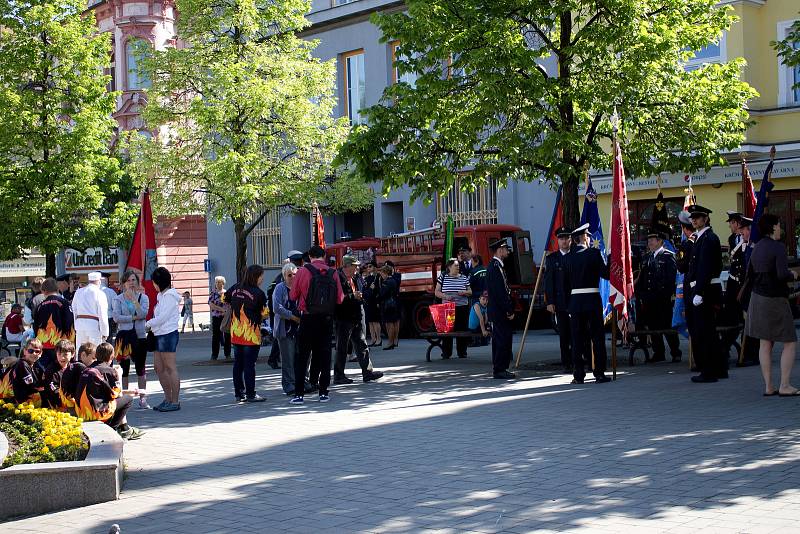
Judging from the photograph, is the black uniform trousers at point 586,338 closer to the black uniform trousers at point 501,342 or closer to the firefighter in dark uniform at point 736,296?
the black uniform trousers at point 501,342

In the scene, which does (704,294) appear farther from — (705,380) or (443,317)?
(443,317)

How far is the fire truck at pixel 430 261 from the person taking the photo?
83.6ft

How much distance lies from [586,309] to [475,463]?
17.5 ft

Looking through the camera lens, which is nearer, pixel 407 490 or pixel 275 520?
pixel 275 520

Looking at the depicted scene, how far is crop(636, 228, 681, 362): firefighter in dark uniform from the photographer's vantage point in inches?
626

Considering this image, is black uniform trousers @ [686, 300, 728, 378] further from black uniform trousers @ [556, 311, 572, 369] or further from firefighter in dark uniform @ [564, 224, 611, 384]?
black uniform trousers @ [556, 311, 572, 369]

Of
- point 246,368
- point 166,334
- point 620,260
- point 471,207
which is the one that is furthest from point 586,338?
point 471,207

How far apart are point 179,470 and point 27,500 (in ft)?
5.20

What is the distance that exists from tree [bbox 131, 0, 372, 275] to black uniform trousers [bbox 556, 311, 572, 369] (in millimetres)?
9826

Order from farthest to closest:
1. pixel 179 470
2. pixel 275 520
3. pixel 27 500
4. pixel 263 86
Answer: pixel 263 86
pixel 179 470
pixel 27 500
pixel 275 520

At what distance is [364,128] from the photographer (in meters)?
16.1

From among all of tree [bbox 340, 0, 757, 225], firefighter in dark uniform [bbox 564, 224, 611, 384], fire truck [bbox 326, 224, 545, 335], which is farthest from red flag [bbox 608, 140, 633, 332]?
fire truck [bbox 326, 224, 545, 335]

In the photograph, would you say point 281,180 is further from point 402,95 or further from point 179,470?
point 179,470

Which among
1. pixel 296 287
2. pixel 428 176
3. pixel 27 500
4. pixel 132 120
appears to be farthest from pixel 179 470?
pixel 132 120
